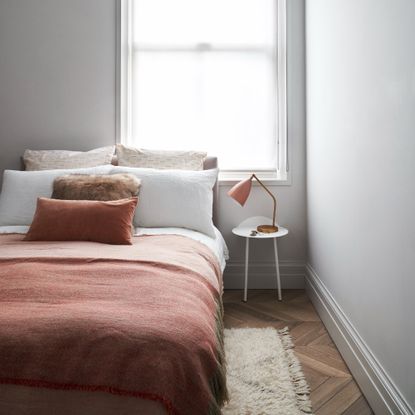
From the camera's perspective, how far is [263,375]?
6.13ft

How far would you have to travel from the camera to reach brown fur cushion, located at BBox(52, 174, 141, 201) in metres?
2.45

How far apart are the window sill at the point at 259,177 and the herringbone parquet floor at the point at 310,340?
814mm

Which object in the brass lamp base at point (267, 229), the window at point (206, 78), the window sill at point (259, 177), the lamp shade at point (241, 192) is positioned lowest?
the brass lamp base at point (267, 229)

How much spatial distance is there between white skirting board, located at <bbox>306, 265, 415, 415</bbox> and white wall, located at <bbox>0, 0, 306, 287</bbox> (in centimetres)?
71

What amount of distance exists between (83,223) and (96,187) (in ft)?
1.15

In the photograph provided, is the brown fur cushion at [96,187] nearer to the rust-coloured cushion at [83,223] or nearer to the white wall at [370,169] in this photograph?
the rust-coloured cushion at [83,223]

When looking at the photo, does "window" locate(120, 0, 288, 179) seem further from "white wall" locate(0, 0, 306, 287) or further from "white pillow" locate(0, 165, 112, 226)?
"white pillow" locate(0, 165, 112, 226)

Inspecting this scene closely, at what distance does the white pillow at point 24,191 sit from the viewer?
101 inches

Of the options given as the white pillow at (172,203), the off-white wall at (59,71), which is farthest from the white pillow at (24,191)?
the off-white wall at (59,71)

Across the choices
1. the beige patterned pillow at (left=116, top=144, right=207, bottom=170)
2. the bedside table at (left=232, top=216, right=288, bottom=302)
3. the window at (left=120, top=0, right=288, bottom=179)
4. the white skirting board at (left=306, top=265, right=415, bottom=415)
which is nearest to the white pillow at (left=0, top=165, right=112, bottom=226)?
the beige patterned pillow at (left=116, top=144, right=207, bottom=170)

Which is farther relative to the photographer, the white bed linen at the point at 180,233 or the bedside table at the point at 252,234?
the bedside table at the point at 252,234

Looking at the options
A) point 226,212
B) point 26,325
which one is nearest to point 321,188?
point 226,212

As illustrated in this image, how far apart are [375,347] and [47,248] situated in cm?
148

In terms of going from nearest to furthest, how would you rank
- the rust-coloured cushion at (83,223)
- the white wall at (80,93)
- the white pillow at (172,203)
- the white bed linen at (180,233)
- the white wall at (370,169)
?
1. the white wall at (370,169)
2. the rust-coloured cushion at (83,223)
3. the white bed linen at (180,233)
4. the white pillow at (172,203)
5. the white wall at (80,93)
